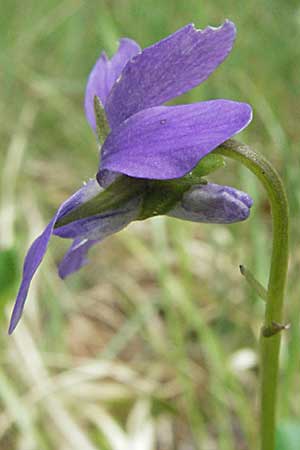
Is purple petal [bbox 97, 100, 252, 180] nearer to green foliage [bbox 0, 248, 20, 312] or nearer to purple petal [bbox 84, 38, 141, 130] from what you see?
Result: purple petal [bbox 84, 38, 141, 130]

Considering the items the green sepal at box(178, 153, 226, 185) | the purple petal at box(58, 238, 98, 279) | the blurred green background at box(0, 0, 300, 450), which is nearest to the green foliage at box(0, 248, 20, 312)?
the blurred green background at box(0, 0, 300, 450)

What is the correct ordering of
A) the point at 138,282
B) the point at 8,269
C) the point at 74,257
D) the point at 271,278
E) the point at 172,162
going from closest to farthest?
the point at 172,162 → the point at 271,278 → the point at 74,257 → the point at 8,269 → the point at 138,282

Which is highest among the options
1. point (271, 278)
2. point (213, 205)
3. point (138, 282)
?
point (213, 205)

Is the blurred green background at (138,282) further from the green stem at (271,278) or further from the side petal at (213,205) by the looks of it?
the side petal at (213,205)

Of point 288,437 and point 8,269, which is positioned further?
point 8,269

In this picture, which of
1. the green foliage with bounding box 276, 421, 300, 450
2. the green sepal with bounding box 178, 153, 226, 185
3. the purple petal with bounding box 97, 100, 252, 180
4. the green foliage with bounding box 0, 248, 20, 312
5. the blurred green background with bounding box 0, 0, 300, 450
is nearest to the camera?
the purple petal with bounding box 97, 100, 252, 180

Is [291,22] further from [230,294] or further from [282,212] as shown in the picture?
[282,212]

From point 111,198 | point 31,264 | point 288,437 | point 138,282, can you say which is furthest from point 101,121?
point 138,282

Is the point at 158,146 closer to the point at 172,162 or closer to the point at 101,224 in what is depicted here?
the point at 172,162
